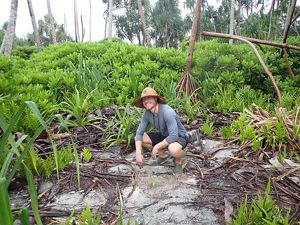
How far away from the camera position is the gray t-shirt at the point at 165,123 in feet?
10.6

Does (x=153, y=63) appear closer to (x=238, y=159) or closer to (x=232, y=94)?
(x=232, y=94)

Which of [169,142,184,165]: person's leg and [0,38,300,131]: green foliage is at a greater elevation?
[0,38,300,131]: green foliage

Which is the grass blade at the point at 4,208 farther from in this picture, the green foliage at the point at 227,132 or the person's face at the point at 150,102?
the green foliage at the point at 227,132

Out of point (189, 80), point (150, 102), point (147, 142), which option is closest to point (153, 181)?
point (147, 142)

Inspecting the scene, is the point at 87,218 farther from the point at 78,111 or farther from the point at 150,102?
the point at 78,111

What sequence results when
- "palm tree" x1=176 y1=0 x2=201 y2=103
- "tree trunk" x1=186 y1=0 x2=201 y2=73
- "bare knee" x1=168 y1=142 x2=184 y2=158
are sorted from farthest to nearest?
"tree trunk" x1=186 y1=0 x2=201 y2=73 → "palm tree" x1=176 y1=0 x2=201 y2=103 → "bare knee" x1=168 y1=142 x2=184 y2=158

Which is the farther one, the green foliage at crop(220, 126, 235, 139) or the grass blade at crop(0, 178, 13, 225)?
the green foliage at crop(220, 126, 235, 139)

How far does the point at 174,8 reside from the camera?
34375 mm

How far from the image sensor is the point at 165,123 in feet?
11.1

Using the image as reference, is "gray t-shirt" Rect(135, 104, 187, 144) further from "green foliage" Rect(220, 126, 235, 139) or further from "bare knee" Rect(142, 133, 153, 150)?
"green foliage" Rect(220, 126, 235, 139)

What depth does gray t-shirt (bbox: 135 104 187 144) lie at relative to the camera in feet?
10.6

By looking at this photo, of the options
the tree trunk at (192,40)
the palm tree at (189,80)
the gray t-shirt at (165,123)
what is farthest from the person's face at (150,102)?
the tree trunk at (192,40)

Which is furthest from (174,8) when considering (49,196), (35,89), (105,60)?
(49,196)

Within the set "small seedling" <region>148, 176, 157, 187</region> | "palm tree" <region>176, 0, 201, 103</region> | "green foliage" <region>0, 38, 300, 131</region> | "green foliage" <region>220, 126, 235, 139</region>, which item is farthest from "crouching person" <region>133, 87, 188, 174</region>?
"palm tree" <region>176, 0, 201, 103</region>
